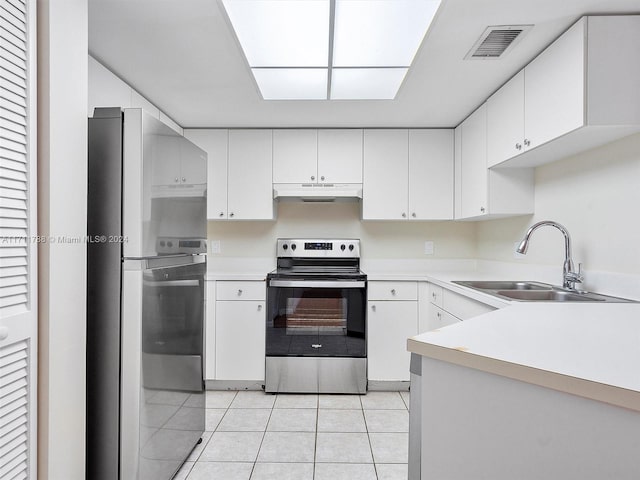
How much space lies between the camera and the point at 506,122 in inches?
90.0

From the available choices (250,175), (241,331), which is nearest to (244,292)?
(241,331)

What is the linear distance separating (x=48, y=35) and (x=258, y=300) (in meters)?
2.12

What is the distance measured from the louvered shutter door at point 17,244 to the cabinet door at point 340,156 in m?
A: 2.26

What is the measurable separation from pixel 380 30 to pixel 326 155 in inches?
62.7

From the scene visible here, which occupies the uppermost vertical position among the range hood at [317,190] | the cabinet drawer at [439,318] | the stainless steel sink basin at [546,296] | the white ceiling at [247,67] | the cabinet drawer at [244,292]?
the white ceiling at [247,67]

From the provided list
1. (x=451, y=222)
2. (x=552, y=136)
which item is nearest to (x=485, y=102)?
(x=552, y=136)

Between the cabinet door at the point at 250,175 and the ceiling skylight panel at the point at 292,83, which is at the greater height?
the ceiling skylight panel at the point at 292,83

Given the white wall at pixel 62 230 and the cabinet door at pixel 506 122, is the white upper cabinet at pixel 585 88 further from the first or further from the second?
the white wall at pixel 62 230

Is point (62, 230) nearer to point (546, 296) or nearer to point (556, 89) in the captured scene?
point (556, 89)

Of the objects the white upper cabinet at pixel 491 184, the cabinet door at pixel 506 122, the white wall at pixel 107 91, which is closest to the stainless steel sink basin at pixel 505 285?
the white upper cabinet at pixel 491 184

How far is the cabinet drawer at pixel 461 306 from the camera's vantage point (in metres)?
2.07

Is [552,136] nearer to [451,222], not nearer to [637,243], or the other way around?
[637,243]

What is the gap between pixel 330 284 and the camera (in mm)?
2951

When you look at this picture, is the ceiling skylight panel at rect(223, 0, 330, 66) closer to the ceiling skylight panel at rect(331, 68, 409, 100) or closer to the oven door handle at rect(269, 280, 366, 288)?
the ceiling skylight panel at rect(331, 68, 409, 100)
